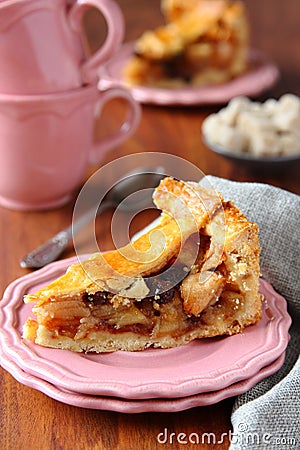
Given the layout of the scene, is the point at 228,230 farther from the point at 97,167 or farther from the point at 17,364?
the point at 97,167

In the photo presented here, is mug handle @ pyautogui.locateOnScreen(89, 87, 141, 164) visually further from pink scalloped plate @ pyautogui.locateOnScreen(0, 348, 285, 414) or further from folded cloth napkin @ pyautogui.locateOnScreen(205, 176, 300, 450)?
pink scalloped plate @ pyautogui.locateOnScreen(0, 348, 285, 414)

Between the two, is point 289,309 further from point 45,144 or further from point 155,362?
point 45,144

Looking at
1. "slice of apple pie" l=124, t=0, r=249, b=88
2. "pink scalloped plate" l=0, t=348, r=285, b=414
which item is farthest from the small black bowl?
"pink scalloped plate" l=0, t=348, r=285, b=414

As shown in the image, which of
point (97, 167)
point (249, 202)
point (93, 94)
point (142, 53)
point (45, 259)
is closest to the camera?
point (249, 202)

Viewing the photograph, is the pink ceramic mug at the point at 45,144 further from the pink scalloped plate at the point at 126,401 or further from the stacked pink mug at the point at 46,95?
the pink scalloped plate at the point at 126,401

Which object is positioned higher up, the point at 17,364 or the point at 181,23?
the point at 17,364

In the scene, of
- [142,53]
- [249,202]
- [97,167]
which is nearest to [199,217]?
[249,202]
